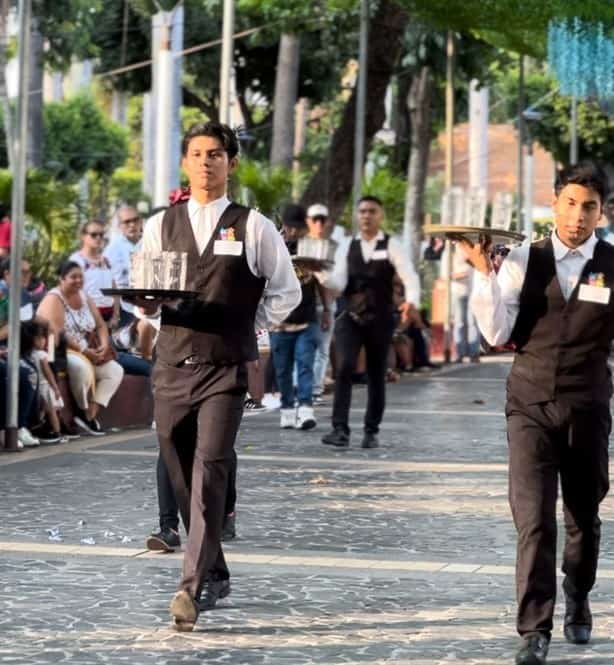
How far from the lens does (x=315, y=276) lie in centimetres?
1780

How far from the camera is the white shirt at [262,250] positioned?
8.48 metres

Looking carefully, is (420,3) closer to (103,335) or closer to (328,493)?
(103,335)

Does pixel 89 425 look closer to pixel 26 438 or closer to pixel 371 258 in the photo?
pixel 26 438

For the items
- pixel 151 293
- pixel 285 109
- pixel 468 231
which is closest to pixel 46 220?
pixel 285 109

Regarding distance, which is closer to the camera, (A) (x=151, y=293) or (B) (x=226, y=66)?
(A) (x=151, y=293)

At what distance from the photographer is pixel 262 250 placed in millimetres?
8492

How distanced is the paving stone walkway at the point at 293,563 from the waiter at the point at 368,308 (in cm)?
34

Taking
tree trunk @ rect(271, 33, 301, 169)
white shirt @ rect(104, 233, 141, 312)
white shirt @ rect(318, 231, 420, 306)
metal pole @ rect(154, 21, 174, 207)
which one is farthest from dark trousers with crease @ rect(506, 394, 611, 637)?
tree trunk @ rect(271, 33, 301, 169)

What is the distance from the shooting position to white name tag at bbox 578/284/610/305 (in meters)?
7.76

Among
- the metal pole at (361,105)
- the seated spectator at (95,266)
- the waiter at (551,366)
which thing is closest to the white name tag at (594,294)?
the waiter at (551,366)

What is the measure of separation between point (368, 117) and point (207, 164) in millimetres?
19012

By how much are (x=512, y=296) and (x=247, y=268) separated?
1229 mm

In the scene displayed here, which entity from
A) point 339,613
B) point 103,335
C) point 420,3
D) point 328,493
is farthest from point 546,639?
point 420,3

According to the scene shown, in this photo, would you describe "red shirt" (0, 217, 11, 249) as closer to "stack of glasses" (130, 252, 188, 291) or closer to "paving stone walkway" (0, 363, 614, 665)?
"paving stone walkway" (0, 363, 614, 665)
